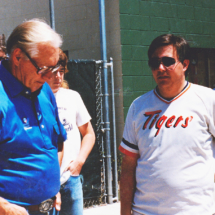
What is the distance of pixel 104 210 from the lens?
18.4ft

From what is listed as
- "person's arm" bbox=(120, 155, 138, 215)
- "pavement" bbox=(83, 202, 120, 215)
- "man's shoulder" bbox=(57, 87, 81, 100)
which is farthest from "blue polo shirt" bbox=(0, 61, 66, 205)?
"pavement" bbox=(83, 202, 120, 215)

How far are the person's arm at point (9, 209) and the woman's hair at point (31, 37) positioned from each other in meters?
0.86

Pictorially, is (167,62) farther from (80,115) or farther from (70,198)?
(70,198)

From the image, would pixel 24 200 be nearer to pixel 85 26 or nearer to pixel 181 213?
pixel 181 213

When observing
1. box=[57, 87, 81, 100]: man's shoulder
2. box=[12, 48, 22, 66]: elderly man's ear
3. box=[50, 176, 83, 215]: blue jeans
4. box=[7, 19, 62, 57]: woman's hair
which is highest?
box=[7, 19, 62, 57]: woman's hair

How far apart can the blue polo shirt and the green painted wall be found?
14.0 feet

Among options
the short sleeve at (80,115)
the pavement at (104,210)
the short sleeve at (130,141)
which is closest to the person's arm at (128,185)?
the short sleeve at (130,141)

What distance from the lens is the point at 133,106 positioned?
107 inches

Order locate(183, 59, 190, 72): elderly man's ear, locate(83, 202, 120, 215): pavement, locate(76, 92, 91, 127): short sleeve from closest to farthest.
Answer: locate(183, 59, 190, 72): elderly man's ear
locate(76, 92, 91, 127): short sleeve
locate(83, 202, 120, 215): pavement

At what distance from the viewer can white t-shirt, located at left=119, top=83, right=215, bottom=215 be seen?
242cm

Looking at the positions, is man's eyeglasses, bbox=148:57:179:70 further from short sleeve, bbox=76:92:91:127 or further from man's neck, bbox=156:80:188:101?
short sleeve, bbox=76:92:91:127

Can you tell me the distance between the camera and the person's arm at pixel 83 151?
3.26 metres

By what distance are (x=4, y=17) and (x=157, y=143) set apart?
7.34m

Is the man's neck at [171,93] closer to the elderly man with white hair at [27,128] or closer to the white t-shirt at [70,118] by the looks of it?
the elderly man with white hair at [27,128]
